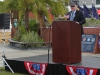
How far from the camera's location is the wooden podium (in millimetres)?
8344

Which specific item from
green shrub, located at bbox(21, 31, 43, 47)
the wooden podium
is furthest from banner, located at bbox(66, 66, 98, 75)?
green shrub, located at bbox(21, 31, 43, 47)

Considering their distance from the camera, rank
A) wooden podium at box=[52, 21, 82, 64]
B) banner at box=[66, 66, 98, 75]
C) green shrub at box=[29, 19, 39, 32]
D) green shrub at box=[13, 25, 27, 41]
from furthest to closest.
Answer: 1. green shrub at box=[29, 19, 39, 32]
2. green shrub at box=[13, 25, 27, 41]
3. wooden podium at box=[52, 21, 82, 64]
4. banner at box=[66, 66, 98, 75]

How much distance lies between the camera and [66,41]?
837cm

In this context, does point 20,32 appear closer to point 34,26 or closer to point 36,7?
point 34,26

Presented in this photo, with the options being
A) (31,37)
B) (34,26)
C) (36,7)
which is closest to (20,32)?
(34,26)

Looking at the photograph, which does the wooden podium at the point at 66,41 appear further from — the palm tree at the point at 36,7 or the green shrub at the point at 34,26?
the green shrub at the point at 34,26

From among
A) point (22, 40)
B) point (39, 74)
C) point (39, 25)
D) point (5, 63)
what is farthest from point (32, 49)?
point (39, 74)

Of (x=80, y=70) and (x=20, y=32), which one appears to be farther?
(x=20, y=32)

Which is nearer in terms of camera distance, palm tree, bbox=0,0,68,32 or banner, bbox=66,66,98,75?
banner, bbox=66,66,98,75

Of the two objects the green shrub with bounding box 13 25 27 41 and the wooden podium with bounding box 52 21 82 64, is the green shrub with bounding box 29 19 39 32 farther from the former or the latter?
the wooden podium with bounding box 52 21 82 64

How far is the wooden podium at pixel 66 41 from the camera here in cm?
834

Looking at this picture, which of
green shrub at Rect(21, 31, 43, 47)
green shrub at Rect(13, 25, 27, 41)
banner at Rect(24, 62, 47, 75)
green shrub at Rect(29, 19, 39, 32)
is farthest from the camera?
green shrub at Rect(29, 19, 39, 32)

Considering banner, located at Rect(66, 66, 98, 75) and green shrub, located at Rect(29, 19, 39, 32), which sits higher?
green shrub, located at Rect(29, 19, 39, 32)

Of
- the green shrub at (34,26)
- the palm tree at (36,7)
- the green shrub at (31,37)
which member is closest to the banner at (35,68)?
the green shrub at (31,37)
